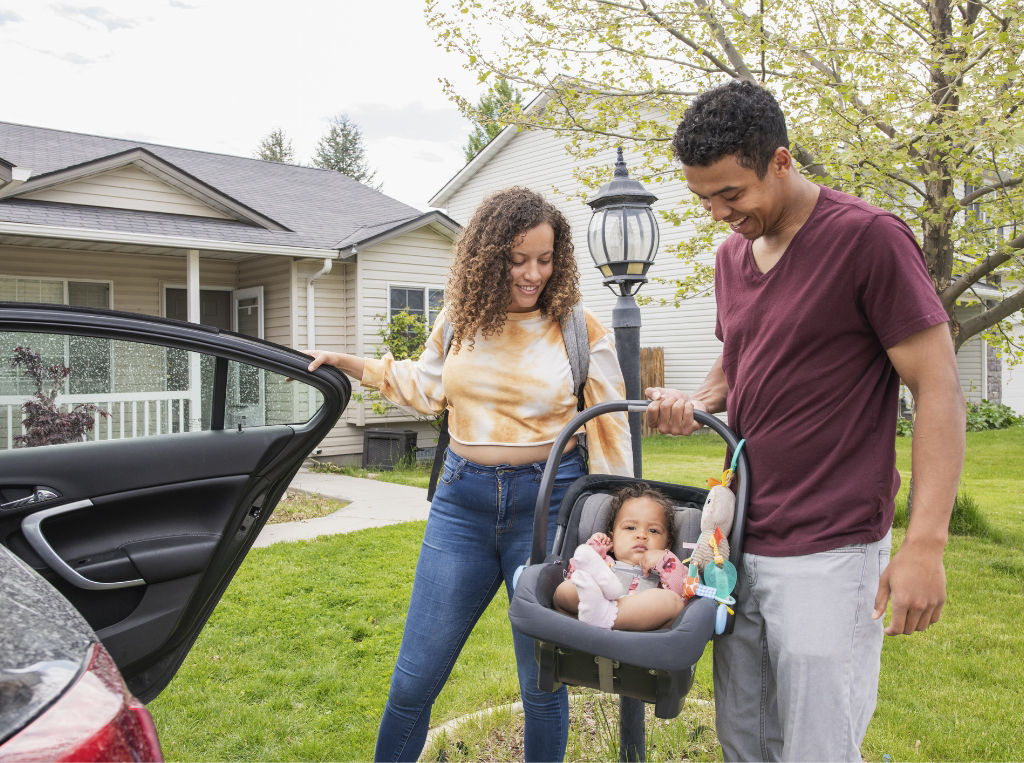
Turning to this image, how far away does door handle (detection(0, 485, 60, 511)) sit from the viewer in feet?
7.47

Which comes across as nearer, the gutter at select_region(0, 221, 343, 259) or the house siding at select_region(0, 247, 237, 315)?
the gutter at select_region(0, 221, 343, 259)

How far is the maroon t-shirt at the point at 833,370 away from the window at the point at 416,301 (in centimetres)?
1178

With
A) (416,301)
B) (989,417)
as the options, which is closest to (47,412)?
(416,301)

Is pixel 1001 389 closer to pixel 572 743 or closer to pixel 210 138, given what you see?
pixel 572 743

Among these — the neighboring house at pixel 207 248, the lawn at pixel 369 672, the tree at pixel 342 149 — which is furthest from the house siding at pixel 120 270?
the tree at pixel 342 149

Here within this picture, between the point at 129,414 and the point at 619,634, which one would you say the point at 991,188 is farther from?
the point at 129,414

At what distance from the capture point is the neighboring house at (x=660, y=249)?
16766 mm

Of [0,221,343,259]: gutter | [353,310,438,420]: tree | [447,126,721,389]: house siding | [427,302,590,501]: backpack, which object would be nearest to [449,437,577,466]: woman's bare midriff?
[427,302,590,501]: backpack

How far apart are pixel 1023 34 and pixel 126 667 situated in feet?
19.7

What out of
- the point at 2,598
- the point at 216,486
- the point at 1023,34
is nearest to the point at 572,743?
the point at 216,486

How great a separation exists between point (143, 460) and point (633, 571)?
5.12ft

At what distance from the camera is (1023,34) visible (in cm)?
515

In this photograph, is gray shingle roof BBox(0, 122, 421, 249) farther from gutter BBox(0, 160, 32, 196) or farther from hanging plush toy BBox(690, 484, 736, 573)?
hanging plush toy BBox(690, 484, 736, 573)

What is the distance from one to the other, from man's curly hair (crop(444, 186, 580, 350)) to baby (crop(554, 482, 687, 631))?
70 cm
